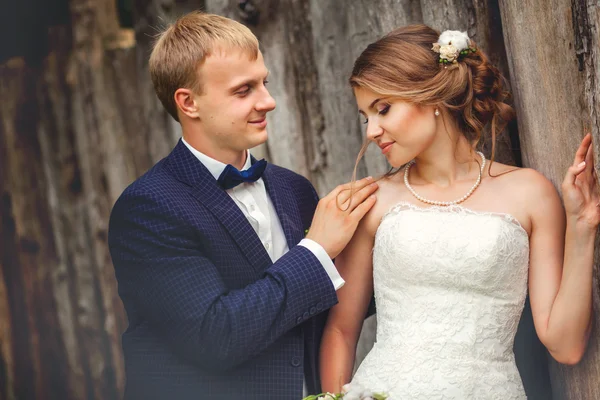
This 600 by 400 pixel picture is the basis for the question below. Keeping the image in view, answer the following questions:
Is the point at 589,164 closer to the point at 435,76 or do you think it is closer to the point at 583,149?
the point at 583,149

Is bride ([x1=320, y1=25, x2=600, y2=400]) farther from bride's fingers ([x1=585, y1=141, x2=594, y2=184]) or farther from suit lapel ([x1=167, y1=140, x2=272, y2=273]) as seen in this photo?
suit lapel ([x1=167, y1=140, x2=272, y2=273])

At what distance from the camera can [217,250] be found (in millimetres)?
2941

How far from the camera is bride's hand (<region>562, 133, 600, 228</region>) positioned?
2.58 meters

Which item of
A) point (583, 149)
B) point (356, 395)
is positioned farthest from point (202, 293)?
point (583, 149)

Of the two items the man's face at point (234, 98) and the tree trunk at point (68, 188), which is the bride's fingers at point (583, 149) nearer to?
the man's face at point (234, 98)

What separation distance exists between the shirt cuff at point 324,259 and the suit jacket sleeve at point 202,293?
0.02 m

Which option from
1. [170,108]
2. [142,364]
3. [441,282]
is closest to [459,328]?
[441,282]

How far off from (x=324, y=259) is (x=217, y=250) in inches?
14.7

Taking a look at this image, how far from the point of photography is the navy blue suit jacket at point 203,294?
9.28ft

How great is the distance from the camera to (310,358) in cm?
319

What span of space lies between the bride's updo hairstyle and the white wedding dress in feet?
1.02

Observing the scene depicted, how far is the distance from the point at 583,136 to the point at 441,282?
673 mm

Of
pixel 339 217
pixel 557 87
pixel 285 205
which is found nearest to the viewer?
pixel 557 87

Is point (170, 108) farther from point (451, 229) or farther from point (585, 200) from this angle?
point (585, 200)
